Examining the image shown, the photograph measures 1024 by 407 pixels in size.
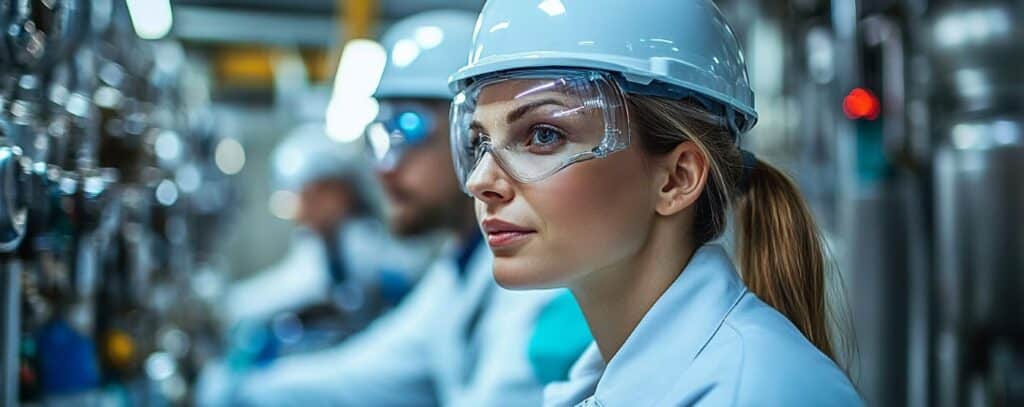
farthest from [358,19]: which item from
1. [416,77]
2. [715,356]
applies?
[715,356]

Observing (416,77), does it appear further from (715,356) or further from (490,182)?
(715,356)

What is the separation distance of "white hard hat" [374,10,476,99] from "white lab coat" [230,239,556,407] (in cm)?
Answer: 36

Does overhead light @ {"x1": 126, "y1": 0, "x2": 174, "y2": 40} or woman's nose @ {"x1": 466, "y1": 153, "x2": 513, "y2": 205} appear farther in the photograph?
overhead light @ {"x1": 126, "y1": 0, "x2": 174, "y2": 40}

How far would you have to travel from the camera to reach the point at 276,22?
346 cm

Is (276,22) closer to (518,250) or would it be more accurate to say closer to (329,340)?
(329,340)

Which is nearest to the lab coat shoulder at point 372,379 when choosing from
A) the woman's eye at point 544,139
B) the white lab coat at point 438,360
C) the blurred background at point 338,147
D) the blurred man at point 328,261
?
the white lab coat at point 438,360

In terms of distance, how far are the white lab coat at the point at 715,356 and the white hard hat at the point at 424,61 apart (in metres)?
1.21

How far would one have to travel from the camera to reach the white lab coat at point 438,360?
2125mm

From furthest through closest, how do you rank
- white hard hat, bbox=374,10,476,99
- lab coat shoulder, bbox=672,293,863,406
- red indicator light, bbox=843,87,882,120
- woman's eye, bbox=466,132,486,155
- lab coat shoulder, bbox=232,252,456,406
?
lab coat shoulder, bbox=232,252,456,406 → red indicator light, bbox=843,87,882,120 → white hard hat, bbox=374,10,476,99 → woman's eye, bbox=466,132,486,155 → lab coat shoulder, bbox=672,293,863,406

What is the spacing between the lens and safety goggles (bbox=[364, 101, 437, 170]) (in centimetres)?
247

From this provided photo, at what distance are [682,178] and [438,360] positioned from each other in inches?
58.3

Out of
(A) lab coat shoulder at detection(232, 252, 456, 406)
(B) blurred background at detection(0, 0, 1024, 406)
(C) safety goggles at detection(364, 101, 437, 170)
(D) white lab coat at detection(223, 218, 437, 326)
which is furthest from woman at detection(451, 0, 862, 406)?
(D) white lab coat at detection(223, 218, 437, 326)

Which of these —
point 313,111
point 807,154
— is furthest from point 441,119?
point 313,111

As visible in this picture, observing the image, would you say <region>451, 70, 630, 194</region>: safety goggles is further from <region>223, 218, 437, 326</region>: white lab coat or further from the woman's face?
<region>223, 218, 437, 326</region>: white lab coat
